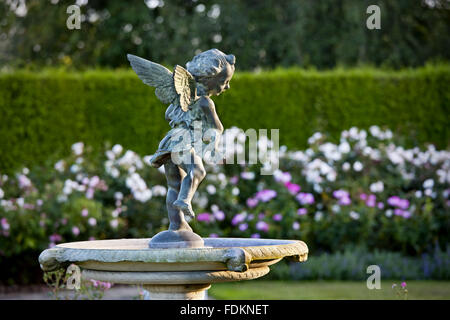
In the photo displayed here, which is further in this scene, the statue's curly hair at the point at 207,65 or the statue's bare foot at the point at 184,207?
the statue's curly hair at the point at 207,65

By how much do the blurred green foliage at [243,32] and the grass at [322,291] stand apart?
7.22 meters

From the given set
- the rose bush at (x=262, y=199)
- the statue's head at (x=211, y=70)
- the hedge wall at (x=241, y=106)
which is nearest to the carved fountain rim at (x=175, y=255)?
the statue's head at (x=211, y=70)

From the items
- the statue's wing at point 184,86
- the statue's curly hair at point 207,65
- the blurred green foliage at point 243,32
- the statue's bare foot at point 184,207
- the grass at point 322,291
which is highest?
the blurred green foliage at point 243,32

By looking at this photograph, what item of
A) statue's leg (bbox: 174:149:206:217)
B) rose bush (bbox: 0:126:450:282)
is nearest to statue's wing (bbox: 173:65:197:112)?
statue's leg (bbox: 174:149:206:217)

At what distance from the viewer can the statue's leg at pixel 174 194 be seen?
3605 mm

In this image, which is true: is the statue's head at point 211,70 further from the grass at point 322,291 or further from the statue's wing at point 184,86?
the grass at point 322,291

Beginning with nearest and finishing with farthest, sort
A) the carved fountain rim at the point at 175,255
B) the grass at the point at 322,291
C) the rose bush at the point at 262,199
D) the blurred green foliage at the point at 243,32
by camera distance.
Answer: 1. the carved fountain rim at the point at 175,255
2. the grass at the point at 322,291
3. the rose bush at the point at 262,199
4. the blurred green foliage at the point at 243,32

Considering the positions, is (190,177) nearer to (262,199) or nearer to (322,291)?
(322,291)

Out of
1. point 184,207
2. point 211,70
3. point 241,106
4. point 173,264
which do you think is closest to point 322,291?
point 184,207

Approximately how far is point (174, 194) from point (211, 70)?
72 cm

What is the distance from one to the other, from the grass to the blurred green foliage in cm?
722

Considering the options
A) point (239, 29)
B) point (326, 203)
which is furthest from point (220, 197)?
point (239, 29)

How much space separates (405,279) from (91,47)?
9.71 m

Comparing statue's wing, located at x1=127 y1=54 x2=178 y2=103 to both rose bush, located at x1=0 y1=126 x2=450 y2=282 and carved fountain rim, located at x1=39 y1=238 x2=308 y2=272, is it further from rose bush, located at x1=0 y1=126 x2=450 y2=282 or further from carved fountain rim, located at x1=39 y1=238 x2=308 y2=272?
rose bush, located at x1=0 y1=126 x2=450 y2=282
